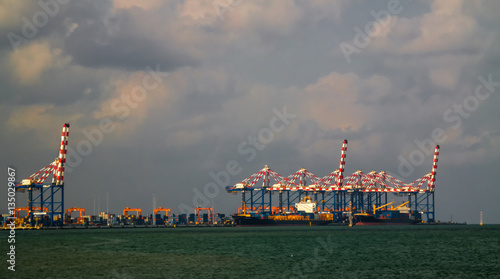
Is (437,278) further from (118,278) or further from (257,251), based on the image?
(257,251)

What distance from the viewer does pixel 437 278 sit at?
63406mm

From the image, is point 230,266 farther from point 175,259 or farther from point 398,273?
point 398,273

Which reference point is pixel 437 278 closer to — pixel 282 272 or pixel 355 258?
pixel 282 272

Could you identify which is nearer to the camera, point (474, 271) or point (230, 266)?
point (474, 271)

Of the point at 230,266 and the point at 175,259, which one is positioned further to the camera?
the point at 175,259

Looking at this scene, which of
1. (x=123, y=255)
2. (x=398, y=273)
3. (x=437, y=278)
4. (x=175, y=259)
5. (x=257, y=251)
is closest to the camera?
(x=437, y=278)

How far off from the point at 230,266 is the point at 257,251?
87.2ft

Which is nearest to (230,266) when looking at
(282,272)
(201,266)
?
(201,266)

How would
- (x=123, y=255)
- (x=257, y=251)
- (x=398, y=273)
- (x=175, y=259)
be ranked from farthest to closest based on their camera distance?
(x=257, y=251) < (x=123, y=255) < (x=175, y=259) < (x=398, y=273)

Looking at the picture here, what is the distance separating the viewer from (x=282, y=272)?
70.6 meters

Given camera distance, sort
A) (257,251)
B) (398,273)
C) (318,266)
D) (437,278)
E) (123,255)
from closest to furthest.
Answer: (437,278) → (398,273) → (318,266) → (123,255) → (257,251)

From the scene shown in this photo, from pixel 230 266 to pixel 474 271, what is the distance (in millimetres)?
27867

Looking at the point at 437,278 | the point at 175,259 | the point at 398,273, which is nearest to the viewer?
the point at 437,278

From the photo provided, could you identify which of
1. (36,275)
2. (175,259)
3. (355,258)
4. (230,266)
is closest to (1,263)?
(36,275)
